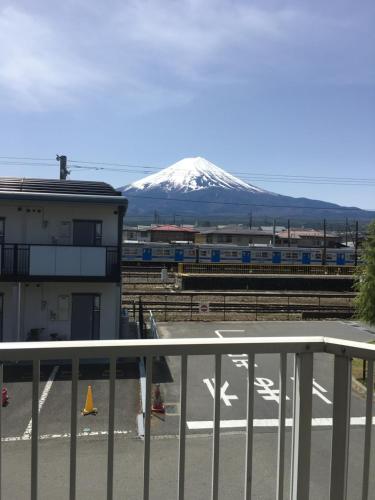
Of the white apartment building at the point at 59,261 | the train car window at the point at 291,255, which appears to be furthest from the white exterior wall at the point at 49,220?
the train car window at the point at 291,255

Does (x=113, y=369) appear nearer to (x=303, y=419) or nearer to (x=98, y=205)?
(x=303, y=419)

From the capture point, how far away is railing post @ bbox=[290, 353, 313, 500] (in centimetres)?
187

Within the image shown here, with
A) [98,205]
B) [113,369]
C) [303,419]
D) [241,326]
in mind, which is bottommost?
[241,326]

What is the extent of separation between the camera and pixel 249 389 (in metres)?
1.84

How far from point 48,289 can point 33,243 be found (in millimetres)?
1467

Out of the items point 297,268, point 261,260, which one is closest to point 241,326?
point 297,268

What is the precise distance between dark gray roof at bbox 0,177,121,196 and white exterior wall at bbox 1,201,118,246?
0.56 metres

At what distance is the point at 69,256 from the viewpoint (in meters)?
13.1

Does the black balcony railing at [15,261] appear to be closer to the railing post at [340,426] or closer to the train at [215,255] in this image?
the railing post at [340,426]

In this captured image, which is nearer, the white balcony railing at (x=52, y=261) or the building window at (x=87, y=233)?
the white balcony railing at (x=52, y=261)

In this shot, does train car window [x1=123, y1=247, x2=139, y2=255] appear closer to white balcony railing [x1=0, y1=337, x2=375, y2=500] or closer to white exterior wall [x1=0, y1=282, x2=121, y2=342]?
white exterior wall [x1=0, y1=282, x2=121, y2=342]

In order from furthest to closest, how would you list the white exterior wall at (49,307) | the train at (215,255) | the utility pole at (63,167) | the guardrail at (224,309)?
the train at (215,255), the utility pole at (63,167), the guardrail at (224,309), the white exterior wall at (49,307)

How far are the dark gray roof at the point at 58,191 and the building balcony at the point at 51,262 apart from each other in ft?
4.65

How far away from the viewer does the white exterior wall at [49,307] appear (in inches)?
529
